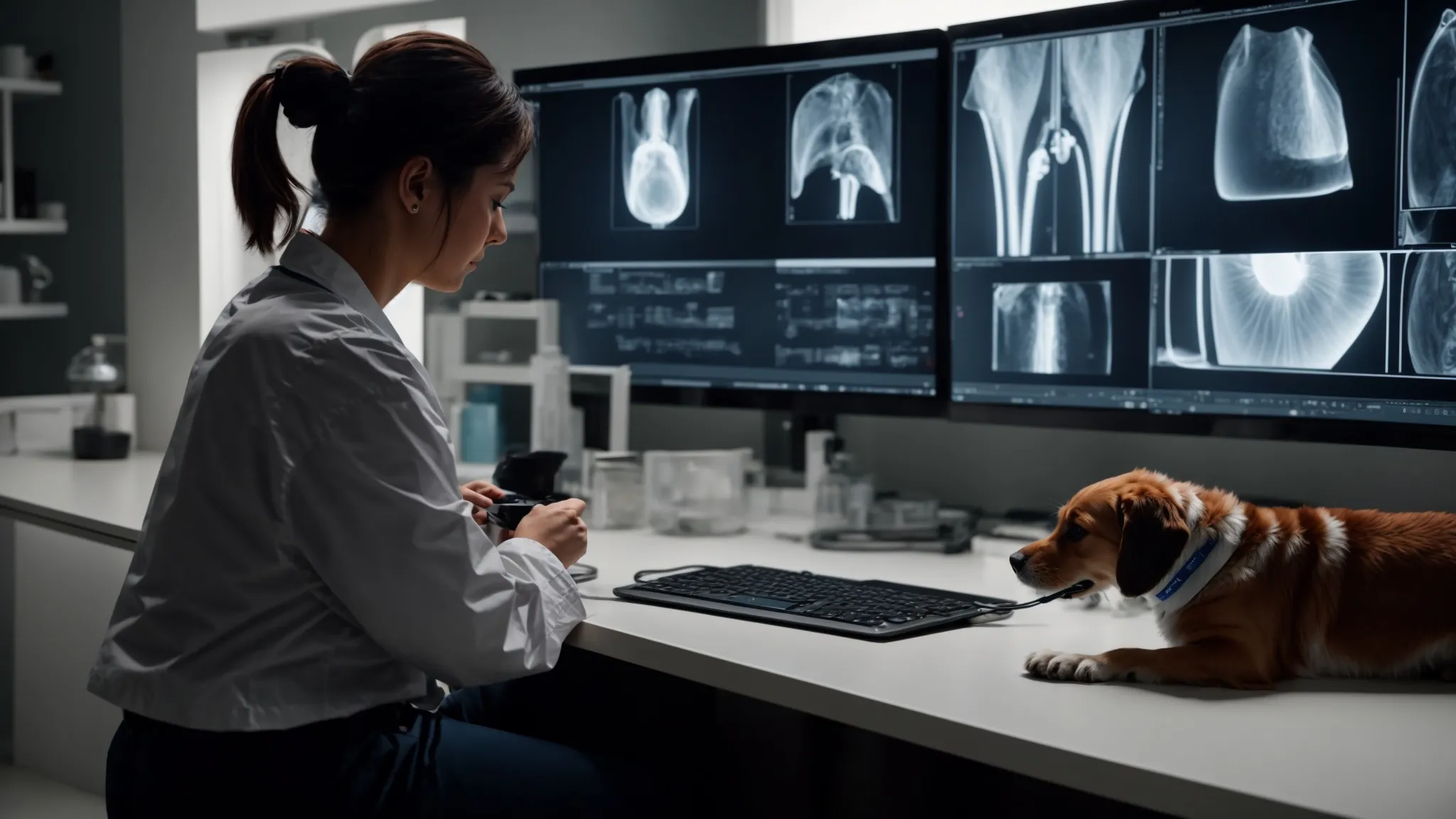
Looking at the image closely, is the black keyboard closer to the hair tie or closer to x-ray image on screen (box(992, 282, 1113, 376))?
x-ray image on screen (box(992, 282, 1113, 376))

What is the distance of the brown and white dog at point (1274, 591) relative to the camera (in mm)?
1138

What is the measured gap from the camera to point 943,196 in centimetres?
181

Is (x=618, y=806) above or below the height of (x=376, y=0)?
below

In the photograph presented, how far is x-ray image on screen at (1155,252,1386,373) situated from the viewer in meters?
1.46

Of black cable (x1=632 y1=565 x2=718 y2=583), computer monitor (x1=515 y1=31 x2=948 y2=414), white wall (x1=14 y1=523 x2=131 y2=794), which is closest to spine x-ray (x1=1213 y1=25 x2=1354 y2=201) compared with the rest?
computer monitor (x1=515 y1=31 x2=948 y2=414)

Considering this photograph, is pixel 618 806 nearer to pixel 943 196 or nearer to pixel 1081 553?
pixel 1081 553

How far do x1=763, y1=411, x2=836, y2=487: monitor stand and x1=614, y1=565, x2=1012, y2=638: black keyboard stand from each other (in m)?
0.69

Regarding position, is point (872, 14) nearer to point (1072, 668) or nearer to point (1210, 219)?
point (1210, 219)

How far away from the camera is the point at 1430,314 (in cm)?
141

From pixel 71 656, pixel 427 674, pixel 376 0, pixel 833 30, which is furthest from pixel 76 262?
pixel 427 674

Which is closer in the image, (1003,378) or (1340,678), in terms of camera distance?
(1340,678)

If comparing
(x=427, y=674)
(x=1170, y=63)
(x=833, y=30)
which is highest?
(x=833, y=30)

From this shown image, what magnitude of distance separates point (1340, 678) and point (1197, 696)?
0.17 meters

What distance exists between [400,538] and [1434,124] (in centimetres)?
115
